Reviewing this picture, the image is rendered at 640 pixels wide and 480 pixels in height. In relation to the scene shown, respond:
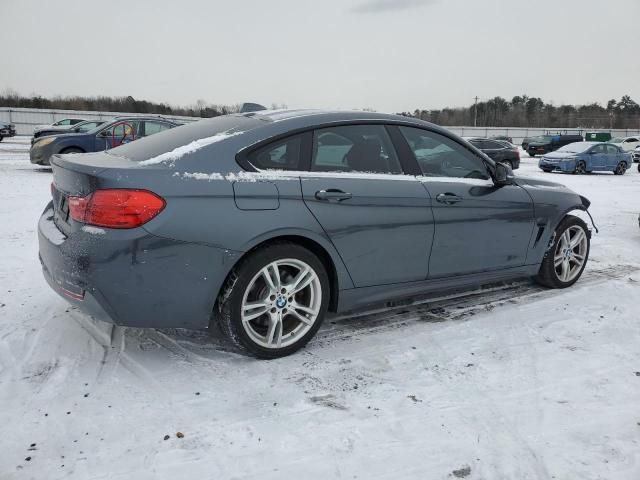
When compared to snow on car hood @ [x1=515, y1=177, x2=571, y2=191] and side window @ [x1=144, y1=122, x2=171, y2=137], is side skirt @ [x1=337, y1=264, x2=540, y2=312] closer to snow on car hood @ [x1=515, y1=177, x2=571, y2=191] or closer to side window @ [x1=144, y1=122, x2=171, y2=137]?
snow on car hood @ [x1=515, y1=177, x2=571, y2=191]

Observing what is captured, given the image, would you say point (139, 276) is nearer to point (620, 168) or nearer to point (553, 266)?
point (553, 266)

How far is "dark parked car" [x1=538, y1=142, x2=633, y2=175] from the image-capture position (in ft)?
65.6

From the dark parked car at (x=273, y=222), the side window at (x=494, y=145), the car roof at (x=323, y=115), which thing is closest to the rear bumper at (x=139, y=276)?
the dark parked car at (x=273, y=222)

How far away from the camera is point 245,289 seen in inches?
120

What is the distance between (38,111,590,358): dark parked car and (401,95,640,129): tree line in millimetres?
78080

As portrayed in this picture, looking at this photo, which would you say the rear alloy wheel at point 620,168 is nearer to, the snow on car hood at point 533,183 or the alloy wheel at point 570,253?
the alloy wheel at point 570,253

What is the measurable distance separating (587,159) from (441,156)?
18901 mm

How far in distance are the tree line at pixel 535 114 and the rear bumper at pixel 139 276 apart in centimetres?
7937

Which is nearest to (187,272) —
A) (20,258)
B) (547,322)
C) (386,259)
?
(386,259)

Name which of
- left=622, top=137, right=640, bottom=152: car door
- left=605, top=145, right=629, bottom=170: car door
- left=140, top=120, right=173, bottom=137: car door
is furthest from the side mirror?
left=622, top=137, right=640, bottom=152: car door

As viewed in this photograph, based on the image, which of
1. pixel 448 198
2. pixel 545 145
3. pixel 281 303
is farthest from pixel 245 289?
pixel 545 145

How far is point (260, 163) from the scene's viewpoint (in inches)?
123

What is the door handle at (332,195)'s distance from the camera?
3.24m

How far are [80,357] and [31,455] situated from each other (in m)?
0.96
